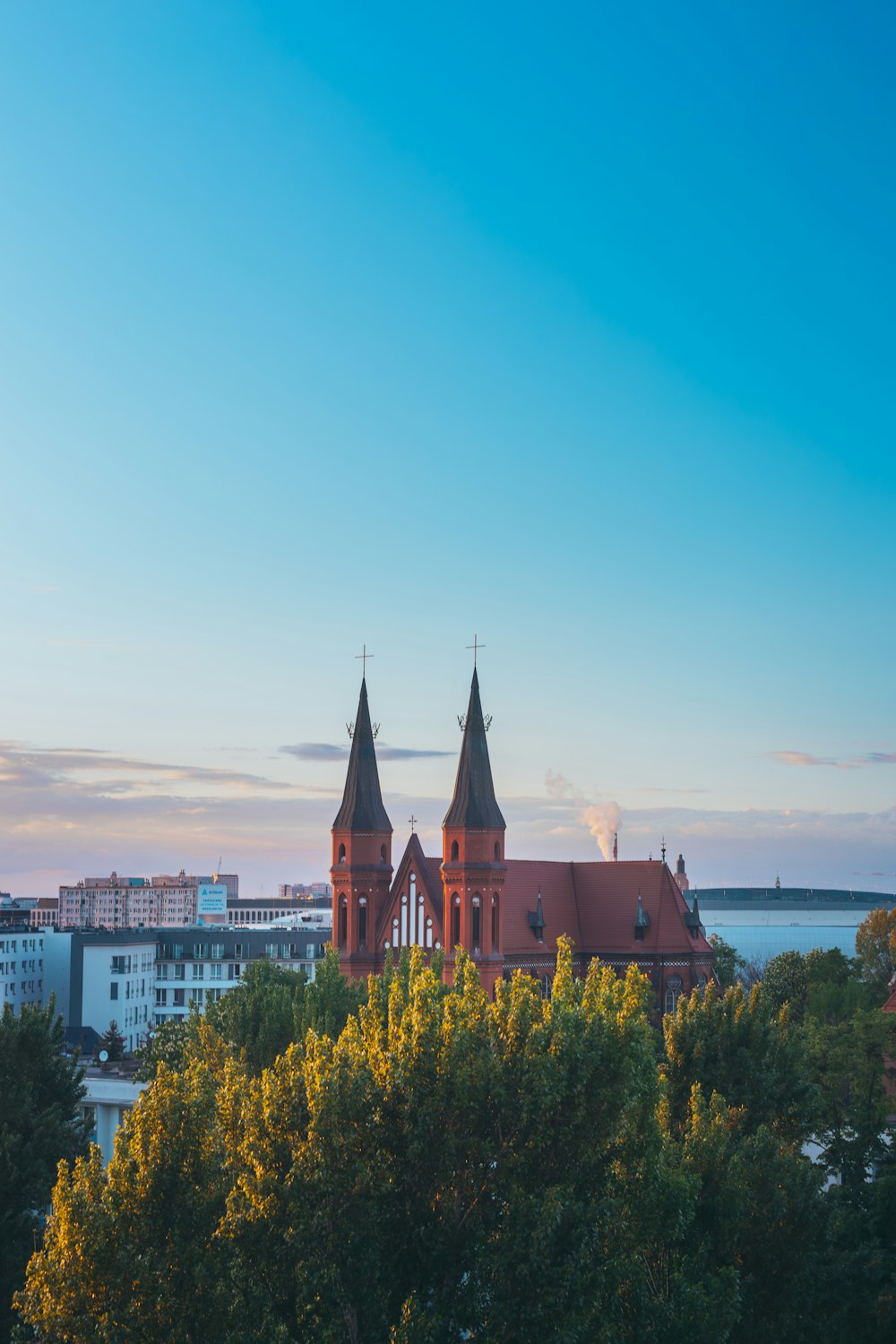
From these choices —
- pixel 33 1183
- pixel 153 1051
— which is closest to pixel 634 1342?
pixel 33 1183

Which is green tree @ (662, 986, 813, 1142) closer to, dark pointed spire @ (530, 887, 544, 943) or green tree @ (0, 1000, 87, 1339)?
green tree @ (0, 1000, 87, 1339)

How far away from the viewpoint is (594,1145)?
82.1 ft

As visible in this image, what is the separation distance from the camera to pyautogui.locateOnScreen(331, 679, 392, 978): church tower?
82188 millimetres

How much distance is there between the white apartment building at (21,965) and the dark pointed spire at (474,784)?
54752 mm

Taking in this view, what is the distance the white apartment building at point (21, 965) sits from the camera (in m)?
116

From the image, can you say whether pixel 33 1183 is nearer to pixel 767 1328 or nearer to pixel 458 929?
Result: pixel 767 1328

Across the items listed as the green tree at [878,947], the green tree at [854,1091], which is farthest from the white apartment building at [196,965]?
the green tree at [854,1091]

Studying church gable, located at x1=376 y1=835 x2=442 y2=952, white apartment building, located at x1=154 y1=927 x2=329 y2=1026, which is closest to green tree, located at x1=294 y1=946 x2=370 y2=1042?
church gable, located at x1=376 y1=835 x2=442 y2=952

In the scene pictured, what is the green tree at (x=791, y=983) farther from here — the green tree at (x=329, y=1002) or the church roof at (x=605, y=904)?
the green tree at (x=329, y=1002)

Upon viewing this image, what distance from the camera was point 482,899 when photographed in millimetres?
78625

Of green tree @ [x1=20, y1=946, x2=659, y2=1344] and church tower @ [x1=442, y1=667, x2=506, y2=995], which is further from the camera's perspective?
church tower @ [x1=442, y1=667, x2=506, y2=995]

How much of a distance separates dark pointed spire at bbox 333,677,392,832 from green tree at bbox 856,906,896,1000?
61.8 m

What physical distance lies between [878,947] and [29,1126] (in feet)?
340

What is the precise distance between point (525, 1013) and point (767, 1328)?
13131mm
